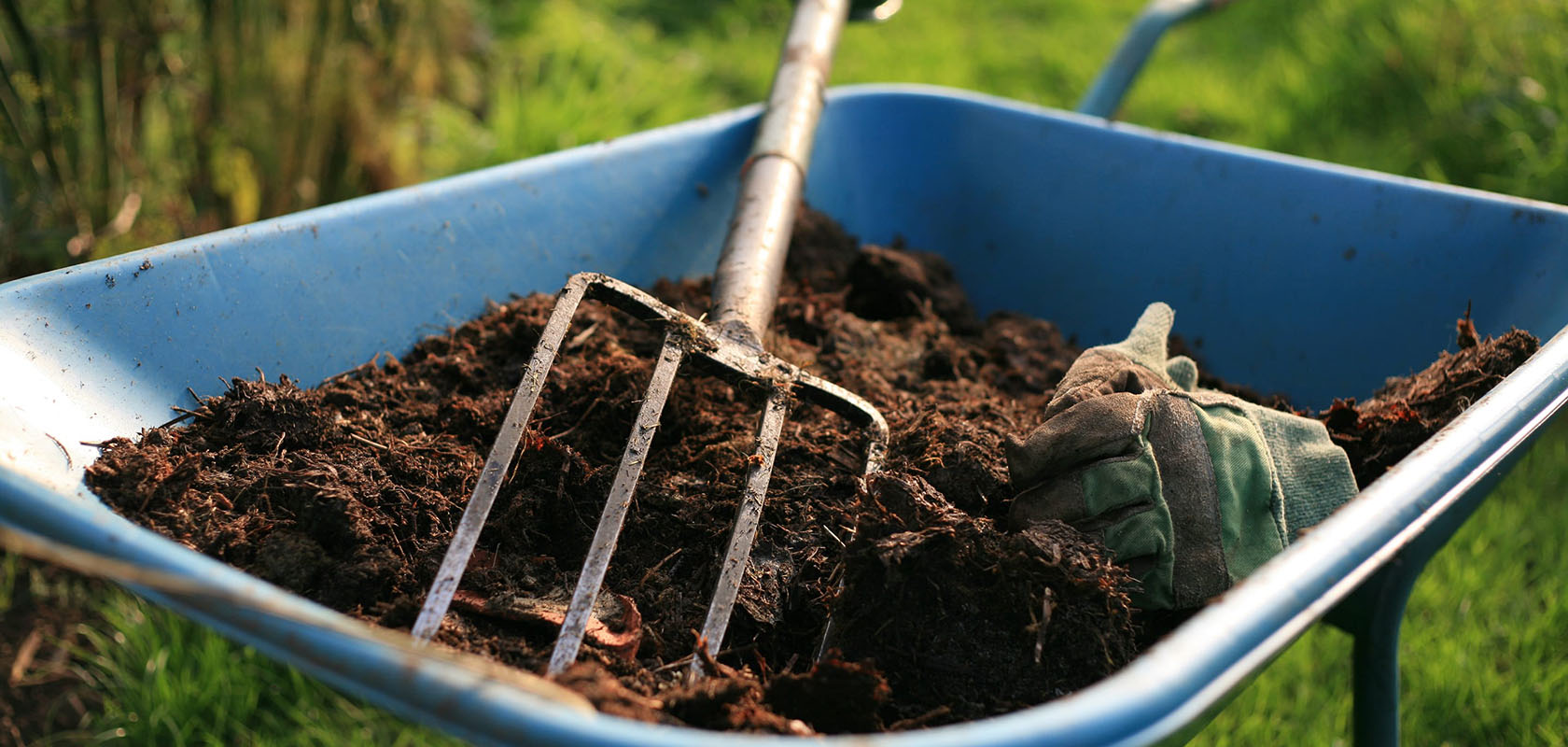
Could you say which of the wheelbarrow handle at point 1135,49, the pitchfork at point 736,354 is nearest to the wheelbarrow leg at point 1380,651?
the pitchfork at point 736,354

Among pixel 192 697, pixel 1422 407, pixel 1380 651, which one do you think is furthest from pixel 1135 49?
pixel 192 697

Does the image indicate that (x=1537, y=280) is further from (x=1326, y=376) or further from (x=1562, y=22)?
(x=1562, y=22)

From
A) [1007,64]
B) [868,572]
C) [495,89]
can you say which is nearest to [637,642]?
[868,572]

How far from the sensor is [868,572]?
961 millimetres

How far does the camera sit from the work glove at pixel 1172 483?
3.47ft

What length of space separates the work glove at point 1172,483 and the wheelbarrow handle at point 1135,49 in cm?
111

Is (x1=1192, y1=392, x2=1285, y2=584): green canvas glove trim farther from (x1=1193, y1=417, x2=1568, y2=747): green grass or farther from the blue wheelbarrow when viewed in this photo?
(x1=1193, y1=417, x2=1568, y2=747): green grass

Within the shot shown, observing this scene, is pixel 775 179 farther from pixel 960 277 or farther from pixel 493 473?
pixel 493 473

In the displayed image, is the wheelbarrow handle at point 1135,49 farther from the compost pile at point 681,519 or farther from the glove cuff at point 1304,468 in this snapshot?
the glove cuff at point 1304,468

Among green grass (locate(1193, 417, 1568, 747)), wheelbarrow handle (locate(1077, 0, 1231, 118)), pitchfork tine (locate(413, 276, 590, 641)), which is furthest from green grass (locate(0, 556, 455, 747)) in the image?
wheelbarrow handle (locate(1077, 0, 1231, 118))

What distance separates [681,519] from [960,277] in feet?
3.54

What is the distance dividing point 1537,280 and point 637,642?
1281mm

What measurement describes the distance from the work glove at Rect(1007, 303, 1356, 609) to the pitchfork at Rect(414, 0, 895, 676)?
0.21 metres

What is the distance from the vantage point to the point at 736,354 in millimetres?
1242
